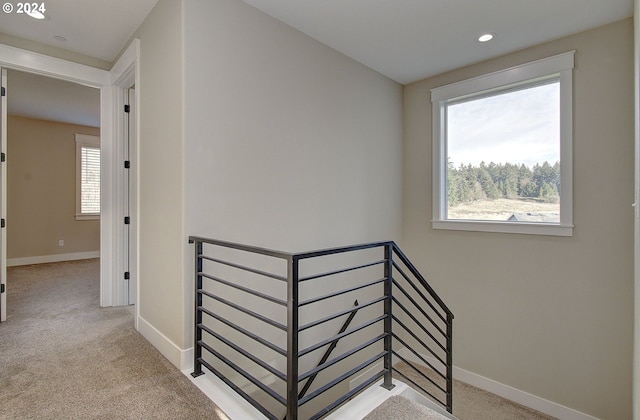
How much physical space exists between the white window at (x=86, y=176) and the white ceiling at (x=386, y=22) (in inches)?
148

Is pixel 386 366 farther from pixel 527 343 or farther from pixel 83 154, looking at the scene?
pixel 83 154

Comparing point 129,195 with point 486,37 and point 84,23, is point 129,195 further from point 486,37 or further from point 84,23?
point 486,37

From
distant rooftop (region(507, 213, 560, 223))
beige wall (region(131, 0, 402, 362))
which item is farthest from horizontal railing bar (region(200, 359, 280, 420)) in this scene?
distant rooftop (region(507, 213, 560, 223))

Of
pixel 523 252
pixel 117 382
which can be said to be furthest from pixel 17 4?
pixel 523 252

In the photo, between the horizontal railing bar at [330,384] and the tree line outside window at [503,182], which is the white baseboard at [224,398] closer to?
the horizontal railing bar at [330,384]

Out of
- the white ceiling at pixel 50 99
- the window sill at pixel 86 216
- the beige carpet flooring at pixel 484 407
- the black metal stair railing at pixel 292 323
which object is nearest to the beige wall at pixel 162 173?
the black metal stair railing at pixel 292 323

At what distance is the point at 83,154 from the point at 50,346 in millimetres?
5005

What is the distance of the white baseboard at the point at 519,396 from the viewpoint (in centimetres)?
297

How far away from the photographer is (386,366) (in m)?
2.03

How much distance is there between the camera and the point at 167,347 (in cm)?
227

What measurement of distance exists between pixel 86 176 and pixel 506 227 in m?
7.12

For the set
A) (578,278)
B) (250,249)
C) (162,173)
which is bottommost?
(578,278)

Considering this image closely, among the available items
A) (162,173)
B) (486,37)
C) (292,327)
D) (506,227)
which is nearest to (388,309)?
(292,327)

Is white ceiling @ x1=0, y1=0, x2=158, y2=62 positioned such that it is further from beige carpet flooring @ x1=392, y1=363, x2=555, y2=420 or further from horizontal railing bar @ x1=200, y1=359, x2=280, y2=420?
beige carpet flooring @ x1=392, y1=363, x2=555, y2=420
